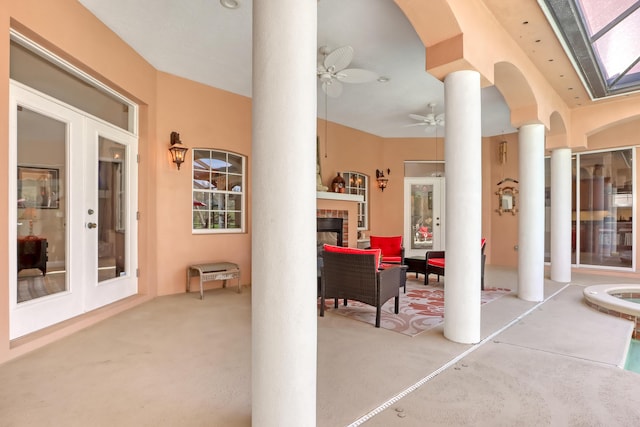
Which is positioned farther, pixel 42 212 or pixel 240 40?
pixel 240 40

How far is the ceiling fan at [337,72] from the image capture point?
152 inches

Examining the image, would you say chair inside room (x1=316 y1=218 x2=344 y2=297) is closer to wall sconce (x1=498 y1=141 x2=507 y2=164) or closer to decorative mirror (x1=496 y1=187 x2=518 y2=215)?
decorative mirror (x1=496 y1=187 x2=518 y2=215)

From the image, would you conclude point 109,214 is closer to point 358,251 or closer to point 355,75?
point 358,251

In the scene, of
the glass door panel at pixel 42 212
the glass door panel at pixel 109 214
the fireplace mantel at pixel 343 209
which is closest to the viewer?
the glass door panel at pixel 42 212

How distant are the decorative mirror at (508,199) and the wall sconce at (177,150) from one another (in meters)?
7.67

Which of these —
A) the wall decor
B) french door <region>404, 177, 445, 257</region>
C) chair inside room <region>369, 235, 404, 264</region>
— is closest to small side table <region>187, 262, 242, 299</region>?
the wall decor

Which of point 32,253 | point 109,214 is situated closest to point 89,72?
Result: point 109,214

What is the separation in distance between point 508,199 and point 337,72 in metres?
6.53

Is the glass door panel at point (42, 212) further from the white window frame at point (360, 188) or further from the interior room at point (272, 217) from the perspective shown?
the white window frame at point (360, 188)

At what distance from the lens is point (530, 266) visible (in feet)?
16.5

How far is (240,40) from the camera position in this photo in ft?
13.6

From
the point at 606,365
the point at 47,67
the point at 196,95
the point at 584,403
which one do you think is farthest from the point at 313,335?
the point at 196,95

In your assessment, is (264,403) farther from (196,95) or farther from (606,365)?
(196,95)

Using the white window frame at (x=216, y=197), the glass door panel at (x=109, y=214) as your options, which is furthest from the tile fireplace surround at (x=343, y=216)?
the glass door panel at (x=109, y=214)
